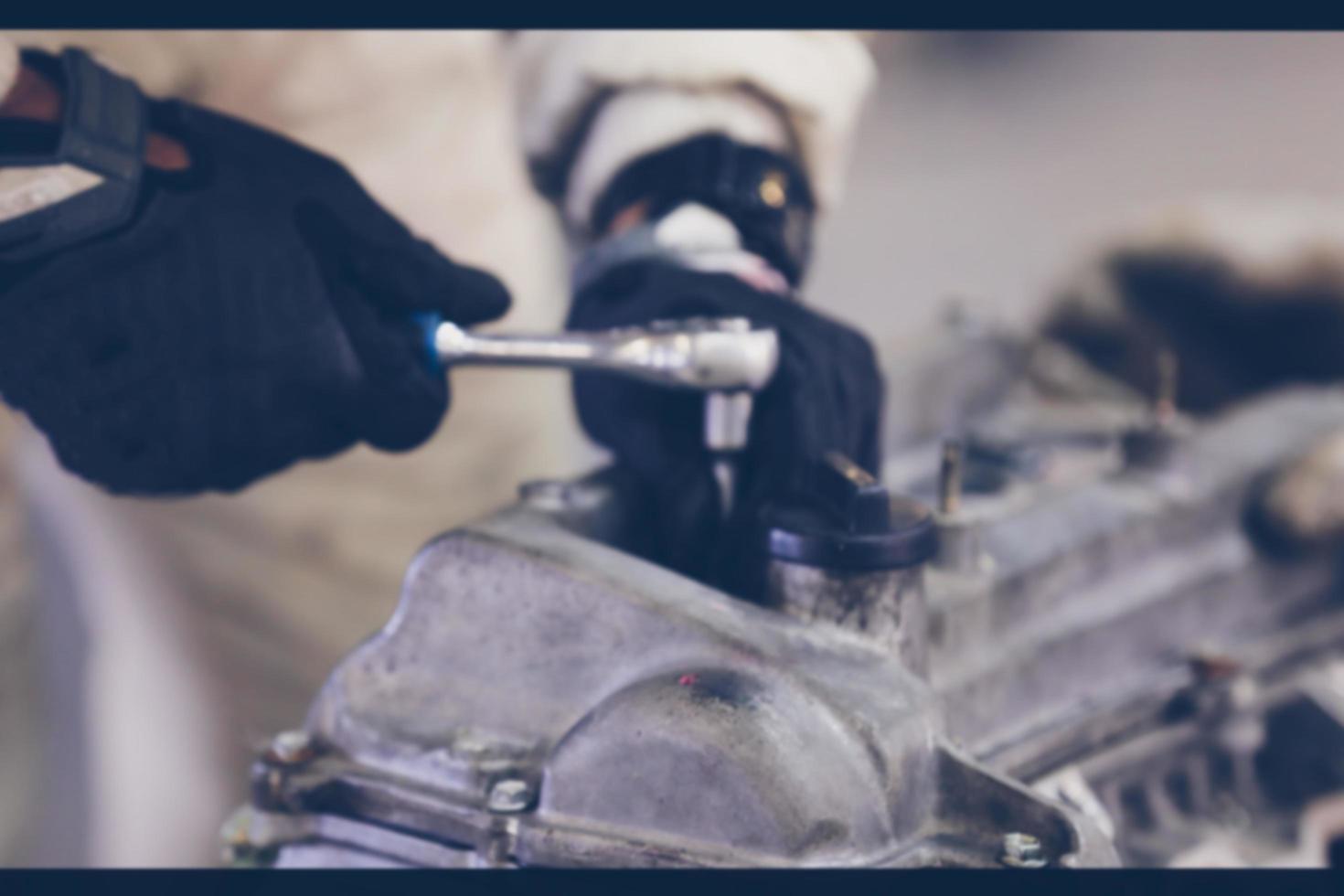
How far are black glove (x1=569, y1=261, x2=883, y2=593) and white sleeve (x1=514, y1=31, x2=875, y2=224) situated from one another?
0.26m

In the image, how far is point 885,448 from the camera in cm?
132

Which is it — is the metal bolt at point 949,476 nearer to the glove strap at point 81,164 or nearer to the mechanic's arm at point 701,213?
the mechanic's arm at point 701,213

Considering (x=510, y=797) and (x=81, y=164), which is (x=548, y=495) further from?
(x=81, y=164)

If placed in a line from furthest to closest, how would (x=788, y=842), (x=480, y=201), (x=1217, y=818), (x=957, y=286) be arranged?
(x=957, y=286), (x=480, y=201), (x=1217, y=818), (x=788, y=842)

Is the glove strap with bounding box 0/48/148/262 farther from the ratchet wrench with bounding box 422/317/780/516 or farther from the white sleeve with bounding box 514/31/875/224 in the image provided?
the white sleeve with bounding box 514/31/875/224

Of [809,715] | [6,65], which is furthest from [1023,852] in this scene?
[6,65]

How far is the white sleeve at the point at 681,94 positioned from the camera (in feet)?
3.58

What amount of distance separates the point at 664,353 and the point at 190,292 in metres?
0.29

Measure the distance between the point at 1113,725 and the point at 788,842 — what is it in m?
0.42

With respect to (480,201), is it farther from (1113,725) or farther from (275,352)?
(1113,725)

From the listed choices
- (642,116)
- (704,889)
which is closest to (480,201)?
(642,116)

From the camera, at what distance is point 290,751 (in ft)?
2.42

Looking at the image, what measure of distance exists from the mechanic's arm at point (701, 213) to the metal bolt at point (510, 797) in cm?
20

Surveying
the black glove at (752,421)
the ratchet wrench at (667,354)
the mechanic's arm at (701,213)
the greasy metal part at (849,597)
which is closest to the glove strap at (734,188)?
the mechanic's arm at (701,213)
